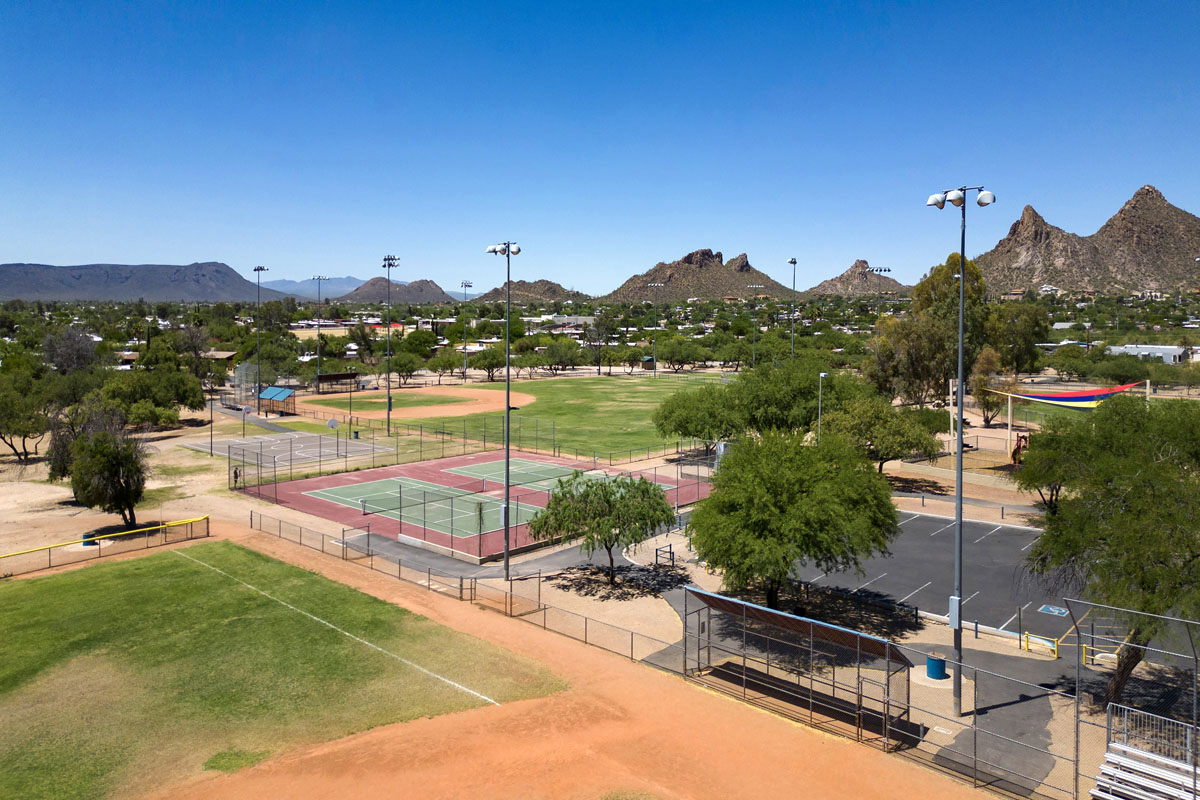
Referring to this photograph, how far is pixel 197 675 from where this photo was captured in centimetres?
2273

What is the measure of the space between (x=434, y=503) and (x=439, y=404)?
53.8 metres

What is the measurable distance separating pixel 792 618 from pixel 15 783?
19390 mm

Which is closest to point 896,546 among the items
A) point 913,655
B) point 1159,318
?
point 913,655

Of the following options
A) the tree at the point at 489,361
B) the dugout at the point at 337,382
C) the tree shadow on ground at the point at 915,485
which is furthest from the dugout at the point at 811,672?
the tree at the point at 489,361

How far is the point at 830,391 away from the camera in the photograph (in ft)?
188

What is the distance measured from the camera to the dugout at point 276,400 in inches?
3434

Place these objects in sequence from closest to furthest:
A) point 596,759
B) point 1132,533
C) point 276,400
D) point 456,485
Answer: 1. point 596,759
2. point 1132,533
3. point 456,485
4. point 276,400

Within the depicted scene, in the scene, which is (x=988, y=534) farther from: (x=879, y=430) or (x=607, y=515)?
(x=607, y=515)

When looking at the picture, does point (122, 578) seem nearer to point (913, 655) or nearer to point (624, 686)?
point (624, 686)

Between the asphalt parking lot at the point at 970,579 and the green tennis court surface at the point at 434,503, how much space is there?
17.5 m

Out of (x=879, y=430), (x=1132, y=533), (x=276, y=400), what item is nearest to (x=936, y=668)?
(x=1132, y=533)

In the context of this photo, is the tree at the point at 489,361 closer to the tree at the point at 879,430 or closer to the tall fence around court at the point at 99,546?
the tree at the point at 879,430

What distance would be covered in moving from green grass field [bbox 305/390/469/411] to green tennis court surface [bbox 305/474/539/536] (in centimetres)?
4362

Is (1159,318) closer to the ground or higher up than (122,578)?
higher up
